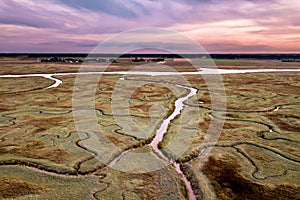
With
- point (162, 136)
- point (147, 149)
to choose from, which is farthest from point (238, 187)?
point (162, 136)

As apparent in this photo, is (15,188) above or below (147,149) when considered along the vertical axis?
below

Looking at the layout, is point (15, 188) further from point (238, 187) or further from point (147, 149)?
point (238, 187)

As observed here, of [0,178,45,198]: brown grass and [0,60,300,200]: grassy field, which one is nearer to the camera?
[0,178,45,198]: brown grass

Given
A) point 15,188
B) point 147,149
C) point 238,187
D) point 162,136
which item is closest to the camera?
point 15,188

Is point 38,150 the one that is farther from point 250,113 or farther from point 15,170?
point 250,113

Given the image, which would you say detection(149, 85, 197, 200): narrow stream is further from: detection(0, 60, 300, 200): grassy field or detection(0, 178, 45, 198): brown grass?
detection(0, 178, 45, 198): brown grass

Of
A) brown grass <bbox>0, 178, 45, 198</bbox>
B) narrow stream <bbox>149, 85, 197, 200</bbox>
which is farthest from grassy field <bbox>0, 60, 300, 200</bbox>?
narrow stream <bbox>149, 85, 197, 200</bbox>

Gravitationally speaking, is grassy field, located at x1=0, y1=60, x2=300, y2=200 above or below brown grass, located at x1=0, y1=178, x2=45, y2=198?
above

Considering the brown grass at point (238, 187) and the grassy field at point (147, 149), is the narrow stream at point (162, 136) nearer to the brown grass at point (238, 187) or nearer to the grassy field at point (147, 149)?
the grassy field at point (147, 149)

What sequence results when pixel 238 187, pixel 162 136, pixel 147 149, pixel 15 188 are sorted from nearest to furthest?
pixel 15 188, pixel 238 187, pixel 147 149, pixel 162 136

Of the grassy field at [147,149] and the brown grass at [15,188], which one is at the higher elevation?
the grassy field at [147,149]

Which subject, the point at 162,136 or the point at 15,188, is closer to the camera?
the point at 15,188

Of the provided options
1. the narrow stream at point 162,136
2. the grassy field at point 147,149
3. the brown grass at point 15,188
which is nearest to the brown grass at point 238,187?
the grassy field at point 147,149

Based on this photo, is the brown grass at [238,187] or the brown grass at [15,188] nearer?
the brown grass at [15,188]
